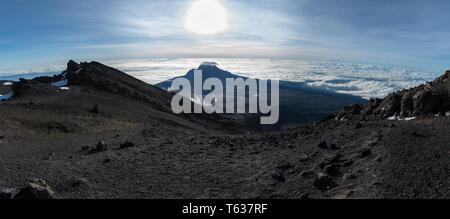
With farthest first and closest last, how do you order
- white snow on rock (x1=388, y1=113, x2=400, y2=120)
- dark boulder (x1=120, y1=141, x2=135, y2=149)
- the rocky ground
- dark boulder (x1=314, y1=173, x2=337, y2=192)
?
dark boulder (x1=120, y1=141, x2=135, y2=149), white snow on rock (x1=388, y1=113, x2=400, y2=120), dark boulder (x1=314, y1=173, x2=337, y2=192), the rocky ground

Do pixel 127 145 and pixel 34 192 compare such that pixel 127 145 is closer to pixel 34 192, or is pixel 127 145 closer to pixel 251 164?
pixel 251 164

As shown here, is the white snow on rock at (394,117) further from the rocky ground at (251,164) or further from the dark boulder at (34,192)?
the dark boulder at (34,192)

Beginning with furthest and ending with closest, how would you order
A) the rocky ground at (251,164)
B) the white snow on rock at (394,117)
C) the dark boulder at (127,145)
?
the dark boulder at (127,145) < the white snow on rock at (394,117) < the rocky ground at (251,164)

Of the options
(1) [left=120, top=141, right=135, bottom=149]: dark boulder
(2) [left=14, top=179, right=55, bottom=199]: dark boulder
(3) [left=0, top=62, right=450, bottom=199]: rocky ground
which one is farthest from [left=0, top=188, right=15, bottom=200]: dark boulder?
(1) [left=120, top=141, right=135, bottom=149]: dark boulder

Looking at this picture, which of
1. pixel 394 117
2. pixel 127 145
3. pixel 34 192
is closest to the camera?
pixel 34 192

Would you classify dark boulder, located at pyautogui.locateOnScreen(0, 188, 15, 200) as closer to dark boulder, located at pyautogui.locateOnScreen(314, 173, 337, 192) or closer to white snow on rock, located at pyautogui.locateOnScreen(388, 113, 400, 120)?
A: dark boulder, located at pyautogui.locateOnScreen(314, 173, 337, 192)

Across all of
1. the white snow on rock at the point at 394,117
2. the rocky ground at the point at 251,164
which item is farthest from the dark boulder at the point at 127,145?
the white snow on rock at the point at 394,117

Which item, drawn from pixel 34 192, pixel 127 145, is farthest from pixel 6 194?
pixel 127 145

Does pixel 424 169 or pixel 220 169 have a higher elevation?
pixel 424 169
